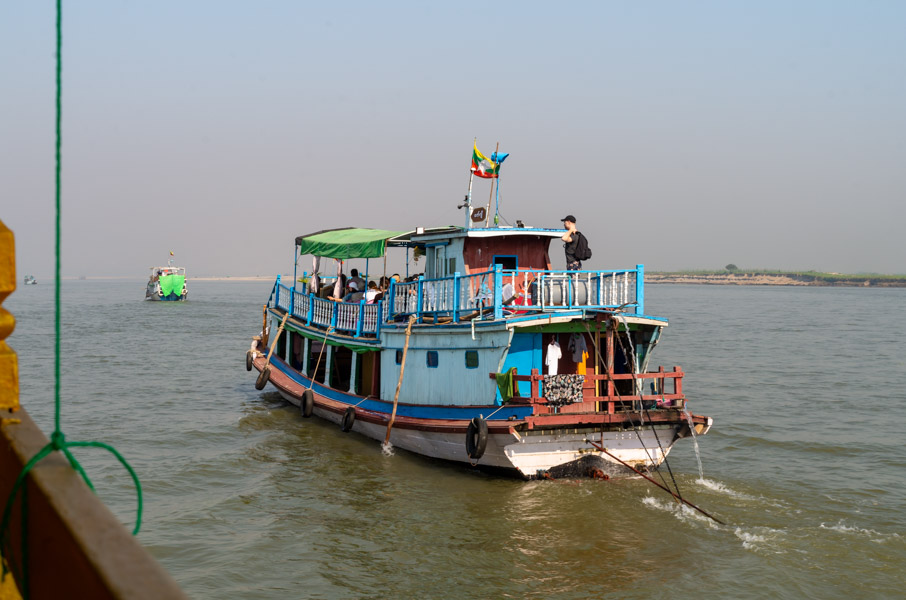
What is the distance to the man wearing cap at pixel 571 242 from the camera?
49.0ft

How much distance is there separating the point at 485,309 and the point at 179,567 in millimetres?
6594

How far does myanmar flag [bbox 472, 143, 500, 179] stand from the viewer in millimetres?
17016

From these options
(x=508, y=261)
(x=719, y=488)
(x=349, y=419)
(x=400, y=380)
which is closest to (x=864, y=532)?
(x=719, y=488)

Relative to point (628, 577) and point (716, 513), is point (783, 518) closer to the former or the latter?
point (716, 513)

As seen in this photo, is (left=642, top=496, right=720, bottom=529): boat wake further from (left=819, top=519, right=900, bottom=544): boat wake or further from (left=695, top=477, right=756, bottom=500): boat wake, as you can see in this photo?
(left=819, top=519, right=900, bottom=544): boat wake

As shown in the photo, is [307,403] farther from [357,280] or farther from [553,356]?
[553,356]

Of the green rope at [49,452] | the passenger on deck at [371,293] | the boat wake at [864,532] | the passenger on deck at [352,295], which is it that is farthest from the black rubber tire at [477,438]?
the green rope at [49,452]

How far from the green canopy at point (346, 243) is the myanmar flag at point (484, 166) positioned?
2.42 metres

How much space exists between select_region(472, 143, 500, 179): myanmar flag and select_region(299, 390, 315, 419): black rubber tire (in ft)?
22.1

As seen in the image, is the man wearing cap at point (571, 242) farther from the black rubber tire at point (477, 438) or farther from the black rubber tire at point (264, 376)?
the black rubber tire at point (264, 376)

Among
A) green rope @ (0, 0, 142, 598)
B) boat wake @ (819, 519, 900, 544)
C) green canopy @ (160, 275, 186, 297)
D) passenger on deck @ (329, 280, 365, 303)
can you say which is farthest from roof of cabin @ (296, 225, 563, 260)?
green canopy @ (160, 275, 186, 297)

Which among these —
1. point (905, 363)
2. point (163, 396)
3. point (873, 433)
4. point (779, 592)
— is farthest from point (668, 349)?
point (779, 592)

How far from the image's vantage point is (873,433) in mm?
19266

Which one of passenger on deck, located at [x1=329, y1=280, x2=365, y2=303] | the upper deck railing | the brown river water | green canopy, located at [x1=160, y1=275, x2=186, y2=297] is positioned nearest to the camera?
the brown river water
